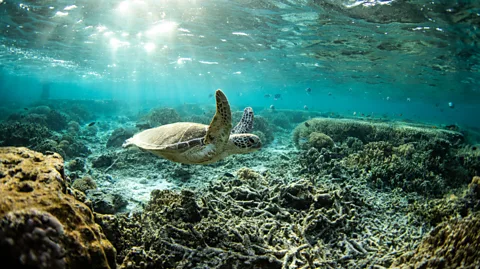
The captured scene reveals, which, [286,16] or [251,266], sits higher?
[286,16]

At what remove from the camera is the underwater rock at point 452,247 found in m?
2.06

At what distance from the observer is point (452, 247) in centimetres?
225

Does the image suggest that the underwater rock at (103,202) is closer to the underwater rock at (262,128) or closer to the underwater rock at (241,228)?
the underwater rock at (241,228)

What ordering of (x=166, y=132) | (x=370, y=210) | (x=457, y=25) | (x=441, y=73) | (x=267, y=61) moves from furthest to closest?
(x=267, y=61) < (x=441, y=73) < (x=457, y=25) < (x=166, y=132) < (x=370, y=210)

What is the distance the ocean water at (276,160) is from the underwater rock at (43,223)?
29 millimetres

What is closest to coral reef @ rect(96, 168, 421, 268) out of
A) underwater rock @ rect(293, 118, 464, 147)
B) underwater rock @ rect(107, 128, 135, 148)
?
underwater rock @ rect(293, 118, 464, 147)

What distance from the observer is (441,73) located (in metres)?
23.2

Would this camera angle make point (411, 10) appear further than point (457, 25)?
No

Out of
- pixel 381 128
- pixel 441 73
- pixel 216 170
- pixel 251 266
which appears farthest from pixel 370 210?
pixel 441 73

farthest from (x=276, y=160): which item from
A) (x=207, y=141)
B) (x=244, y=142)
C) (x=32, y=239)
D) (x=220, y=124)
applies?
(x=32, y=239)

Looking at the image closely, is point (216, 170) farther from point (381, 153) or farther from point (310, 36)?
point (310, 36)

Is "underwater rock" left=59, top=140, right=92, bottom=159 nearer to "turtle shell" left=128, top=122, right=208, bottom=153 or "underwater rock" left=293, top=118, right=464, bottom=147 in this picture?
"turtle shell" left=128, top=122, right=208, bottom=153

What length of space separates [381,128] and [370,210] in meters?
8.00

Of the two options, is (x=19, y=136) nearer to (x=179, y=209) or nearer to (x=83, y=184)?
(x=83, y=184)
